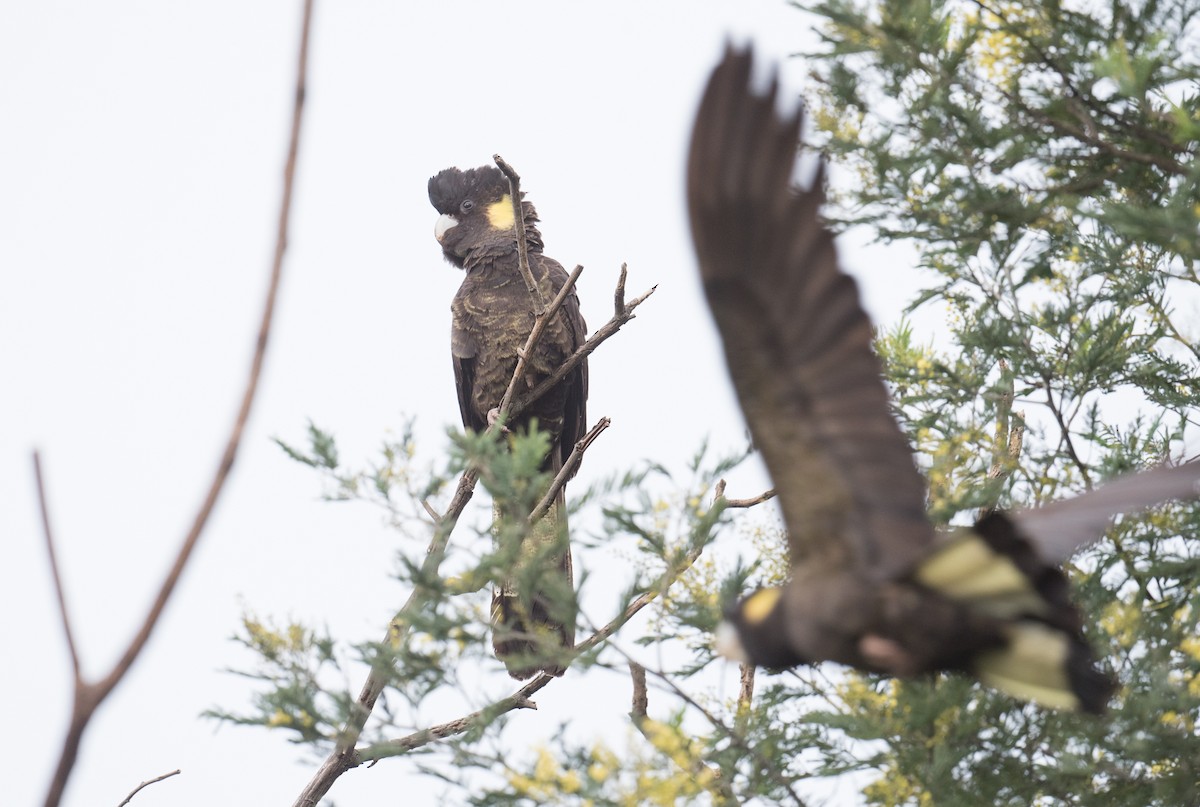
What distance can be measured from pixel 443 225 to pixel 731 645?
382 centimetres

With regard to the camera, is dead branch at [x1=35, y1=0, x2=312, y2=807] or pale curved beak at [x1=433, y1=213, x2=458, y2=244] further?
pale curved beak at [x1=433, y1=213, x2=458, y2=244]

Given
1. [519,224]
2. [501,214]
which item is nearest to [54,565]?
[519,224]

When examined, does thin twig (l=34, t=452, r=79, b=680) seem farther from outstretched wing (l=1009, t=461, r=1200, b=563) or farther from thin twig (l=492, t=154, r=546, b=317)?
thin twig (l=492, t=154, r=546, b=317)

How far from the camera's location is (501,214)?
5297mm

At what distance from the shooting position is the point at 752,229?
172 centimetres

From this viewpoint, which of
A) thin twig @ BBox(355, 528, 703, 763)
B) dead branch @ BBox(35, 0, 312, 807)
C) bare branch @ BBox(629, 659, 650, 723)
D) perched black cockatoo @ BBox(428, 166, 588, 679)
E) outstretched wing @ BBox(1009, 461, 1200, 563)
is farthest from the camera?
perched black cockatoo @ BBox(428, 166, 588, 679)

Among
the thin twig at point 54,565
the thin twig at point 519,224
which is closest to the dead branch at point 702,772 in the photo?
the thin twig at point 54,565

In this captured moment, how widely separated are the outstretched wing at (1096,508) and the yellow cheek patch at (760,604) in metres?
0.38

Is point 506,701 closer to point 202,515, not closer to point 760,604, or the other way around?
point 760,604

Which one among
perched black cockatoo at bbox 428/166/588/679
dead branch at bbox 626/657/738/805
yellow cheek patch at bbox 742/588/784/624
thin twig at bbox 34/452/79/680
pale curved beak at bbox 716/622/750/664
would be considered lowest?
thin twig at bbox 34/452/79/680

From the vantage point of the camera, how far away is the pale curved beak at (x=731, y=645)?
1.83 metres

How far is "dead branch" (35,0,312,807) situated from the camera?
0.74m

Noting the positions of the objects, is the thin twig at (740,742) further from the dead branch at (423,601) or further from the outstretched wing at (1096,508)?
the outstretched wing at (1096,508)

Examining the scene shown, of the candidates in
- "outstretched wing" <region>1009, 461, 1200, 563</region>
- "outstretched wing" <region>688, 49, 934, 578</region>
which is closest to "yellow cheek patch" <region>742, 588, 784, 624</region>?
"outstretched wing" <region>688, 49, 934, 578</region>
